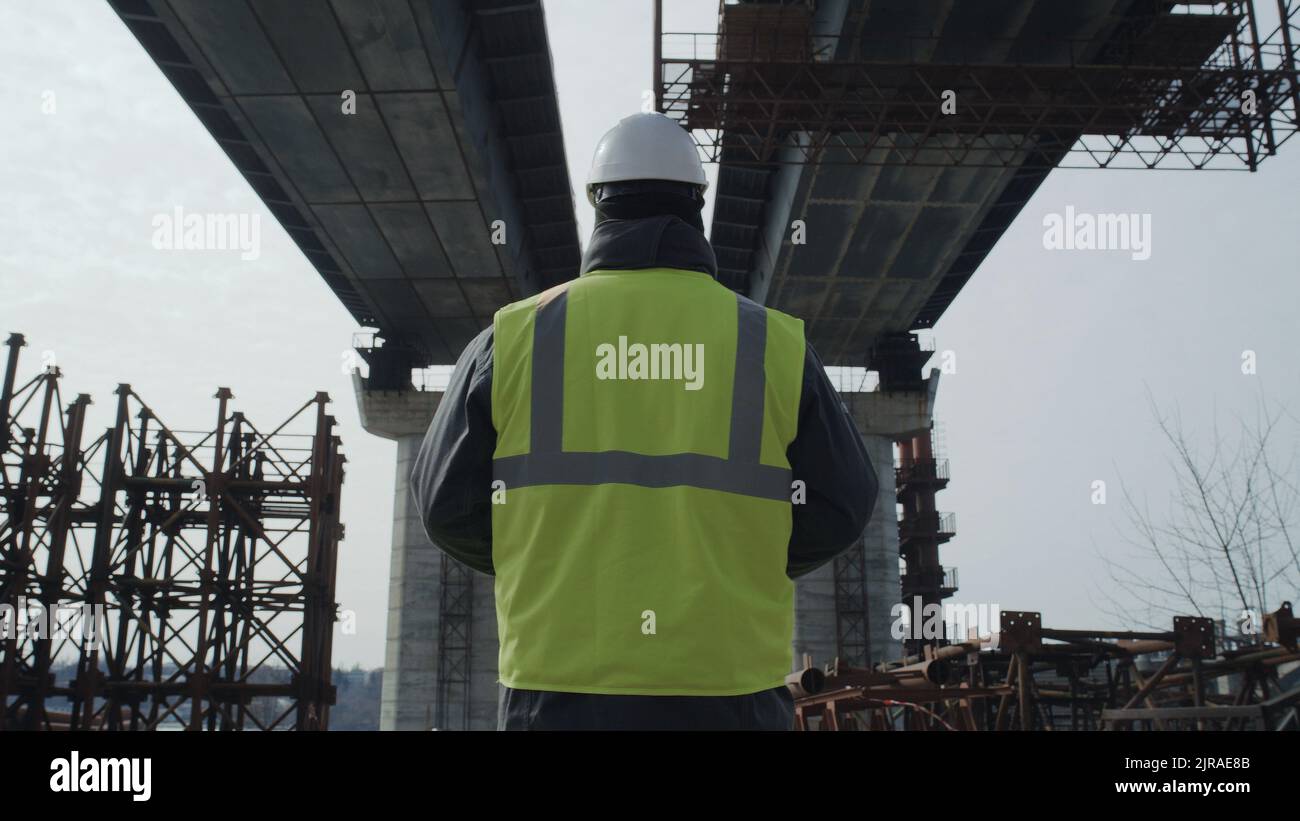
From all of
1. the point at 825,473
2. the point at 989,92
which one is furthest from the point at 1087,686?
the point at 825,473

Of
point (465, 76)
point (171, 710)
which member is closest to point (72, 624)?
point (171, 710)

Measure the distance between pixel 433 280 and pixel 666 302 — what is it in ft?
95.3

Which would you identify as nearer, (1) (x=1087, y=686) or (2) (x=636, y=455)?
(2) (x=636, y=455)

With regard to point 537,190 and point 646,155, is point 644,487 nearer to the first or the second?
point 646,155

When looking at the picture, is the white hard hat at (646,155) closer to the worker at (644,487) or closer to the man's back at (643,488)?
the worker at (644,487)

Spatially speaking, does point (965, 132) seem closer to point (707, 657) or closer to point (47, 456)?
point (47, 456)

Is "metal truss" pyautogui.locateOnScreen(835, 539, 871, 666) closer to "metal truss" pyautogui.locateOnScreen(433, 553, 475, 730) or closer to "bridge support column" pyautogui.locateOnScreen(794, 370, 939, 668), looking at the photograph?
"bridge support column" pyautogui.locateOnScreen(794, 370, 939, 668)

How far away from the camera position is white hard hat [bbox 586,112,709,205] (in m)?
2.97

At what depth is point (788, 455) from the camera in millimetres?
2719

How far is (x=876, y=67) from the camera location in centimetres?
2100

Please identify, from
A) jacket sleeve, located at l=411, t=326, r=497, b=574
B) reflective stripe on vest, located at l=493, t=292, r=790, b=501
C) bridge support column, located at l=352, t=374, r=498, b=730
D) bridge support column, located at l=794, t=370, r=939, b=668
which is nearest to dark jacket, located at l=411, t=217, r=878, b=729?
jacket sleeve, located at l=411, t=326, r=497, b=574

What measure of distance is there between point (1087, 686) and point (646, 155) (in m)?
22.1

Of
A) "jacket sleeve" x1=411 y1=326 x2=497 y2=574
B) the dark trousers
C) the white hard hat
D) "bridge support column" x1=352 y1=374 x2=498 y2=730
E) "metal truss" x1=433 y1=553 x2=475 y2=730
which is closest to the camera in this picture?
the dark trousers

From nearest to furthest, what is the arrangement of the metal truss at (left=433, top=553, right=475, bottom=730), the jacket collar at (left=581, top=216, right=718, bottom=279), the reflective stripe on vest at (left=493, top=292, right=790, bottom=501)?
the reflective stripe on vest at (left=493, top=292, right=790, bottom=501) → the jacket collar at (left=581, top=216, right=718, bottom=279) → the metal truss at (left=433, top=553, right=475, bottom=730)
